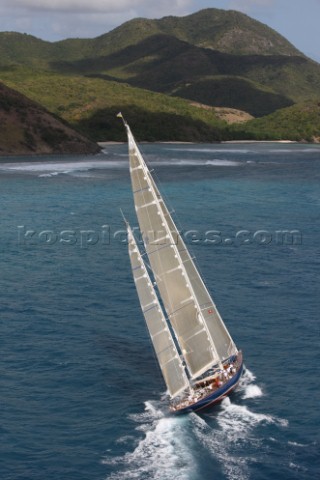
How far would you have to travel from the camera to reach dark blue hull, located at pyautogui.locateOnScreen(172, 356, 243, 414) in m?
41.2

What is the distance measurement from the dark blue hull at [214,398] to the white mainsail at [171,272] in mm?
1334

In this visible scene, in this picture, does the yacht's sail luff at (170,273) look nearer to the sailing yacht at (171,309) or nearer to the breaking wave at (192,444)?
the sailing yacht at (171,309)

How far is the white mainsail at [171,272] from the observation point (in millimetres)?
41719

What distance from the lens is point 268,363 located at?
48562mm

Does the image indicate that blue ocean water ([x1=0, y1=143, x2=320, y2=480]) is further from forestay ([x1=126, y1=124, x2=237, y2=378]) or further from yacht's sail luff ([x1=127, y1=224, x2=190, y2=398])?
forestay ([x1=126, y1=124, x2=237, y2=378])

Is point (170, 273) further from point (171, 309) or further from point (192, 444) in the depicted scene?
point (192, 444)

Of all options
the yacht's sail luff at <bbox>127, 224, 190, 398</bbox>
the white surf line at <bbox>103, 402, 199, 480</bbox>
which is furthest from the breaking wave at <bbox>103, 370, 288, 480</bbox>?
the yacht's sail luff at <bbox>127, 224, 190, 398</bbox>

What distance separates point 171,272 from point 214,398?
7199 millimetres

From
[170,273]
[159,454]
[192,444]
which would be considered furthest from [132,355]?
[159,454]

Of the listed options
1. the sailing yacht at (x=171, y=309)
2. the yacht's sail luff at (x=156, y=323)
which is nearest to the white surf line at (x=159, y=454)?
the sailing yacht at (x=171, y=309)

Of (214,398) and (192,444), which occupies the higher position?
(214,398)

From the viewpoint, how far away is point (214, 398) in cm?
4175

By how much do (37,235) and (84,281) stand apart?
2221 cm

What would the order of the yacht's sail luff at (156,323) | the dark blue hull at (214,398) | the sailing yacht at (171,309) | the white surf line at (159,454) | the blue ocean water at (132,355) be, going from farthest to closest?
the yacht's sail luff at (156,323) < the sailing yacht at (171,309) < the dark blue hull at (214,398) < the blue ocean water at (132,355) < the white surf line at (159,454)
